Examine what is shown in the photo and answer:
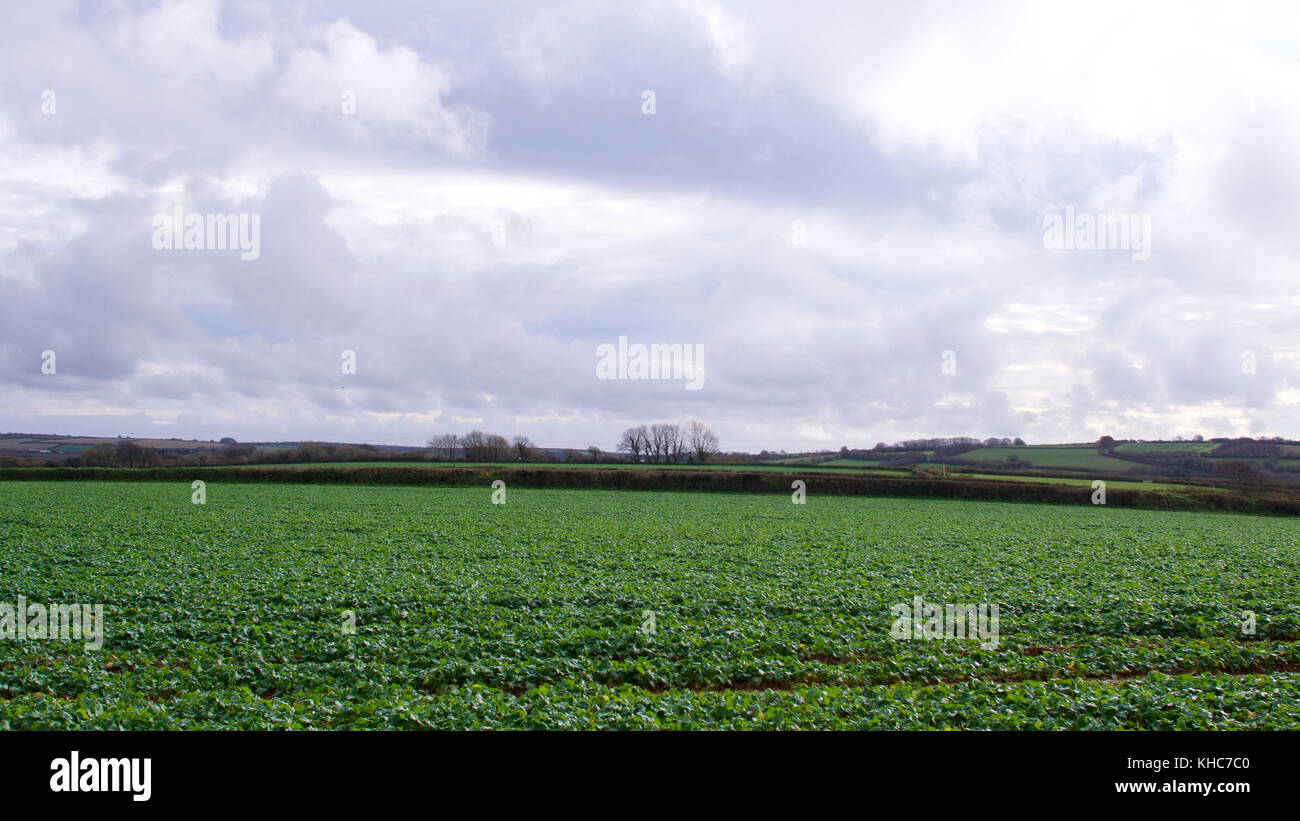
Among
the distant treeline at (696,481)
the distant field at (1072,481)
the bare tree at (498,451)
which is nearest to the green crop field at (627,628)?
the distant treeline at (696,481)

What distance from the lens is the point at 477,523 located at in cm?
3894

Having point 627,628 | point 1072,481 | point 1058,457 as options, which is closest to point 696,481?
point 1072,481

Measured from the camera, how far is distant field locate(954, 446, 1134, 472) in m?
103

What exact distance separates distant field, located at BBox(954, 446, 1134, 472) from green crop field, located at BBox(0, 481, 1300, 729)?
73.4 m

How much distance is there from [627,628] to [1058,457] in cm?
11622

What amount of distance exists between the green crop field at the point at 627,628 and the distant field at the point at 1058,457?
7342 cm

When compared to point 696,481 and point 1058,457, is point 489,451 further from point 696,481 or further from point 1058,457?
point 1058,457

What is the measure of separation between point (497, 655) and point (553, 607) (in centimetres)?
434

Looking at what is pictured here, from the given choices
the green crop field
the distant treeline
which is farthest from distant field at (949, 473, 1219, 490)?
the green crop field

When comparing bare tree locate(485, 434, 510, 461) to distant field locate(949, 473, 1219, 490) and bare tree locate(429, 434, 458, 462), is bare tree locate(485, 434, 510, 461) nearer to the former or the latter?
bare tree locate(429, 434, 458, 462)

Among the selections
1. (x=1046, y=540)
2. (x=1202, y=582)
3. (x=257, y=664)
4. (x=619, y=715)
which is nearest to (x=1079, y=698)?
(x=619, y=715)

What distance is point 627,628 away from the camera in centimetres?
1669
